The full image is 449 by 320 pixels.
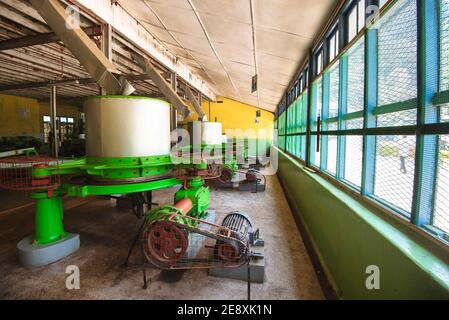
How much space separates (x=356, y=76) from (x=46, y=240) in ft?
12.3

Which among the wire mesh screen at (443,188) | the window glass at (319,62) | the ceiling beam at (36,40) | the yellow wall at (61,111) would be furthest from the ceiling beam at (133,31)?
the yellow wall at (61,111)

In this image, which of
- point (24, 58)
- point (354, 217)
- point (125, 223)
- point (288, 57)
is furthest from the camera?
point (24, 58)

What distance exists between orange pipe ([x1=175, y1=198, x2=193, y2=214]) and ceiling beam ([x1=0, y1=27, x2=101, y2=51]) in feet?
11.0

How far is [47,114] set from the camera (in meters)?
13.4

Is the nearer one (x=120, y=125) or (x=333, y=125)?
(x=120, y=125)

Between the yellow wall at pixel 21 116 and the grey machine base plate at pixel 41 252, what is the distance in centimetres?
1161

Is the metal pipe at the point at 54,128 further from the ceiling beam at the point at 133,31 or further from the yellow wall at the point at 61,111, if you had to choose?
the yellow wall at the point at 61,111

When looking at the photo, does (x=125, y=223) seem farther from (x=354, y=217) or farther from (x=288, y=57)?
(x=288, y=57)

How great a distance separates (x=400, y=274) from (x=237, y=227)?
5.27 feet

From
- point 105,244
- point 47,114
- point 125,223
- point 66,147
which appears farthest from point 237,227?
point 47,114

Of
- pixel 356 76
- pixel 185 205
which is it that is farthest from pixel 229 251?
pixel 356 76

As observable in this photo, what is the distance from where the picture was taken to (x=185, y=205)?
8.89 feet

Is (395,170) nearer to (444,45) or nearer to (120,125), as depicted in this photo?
(444,45)

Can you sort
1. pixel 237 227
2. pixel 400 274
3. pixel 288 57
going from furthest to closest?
pixel 288 57
pixel 237 227
pixel 400 274
